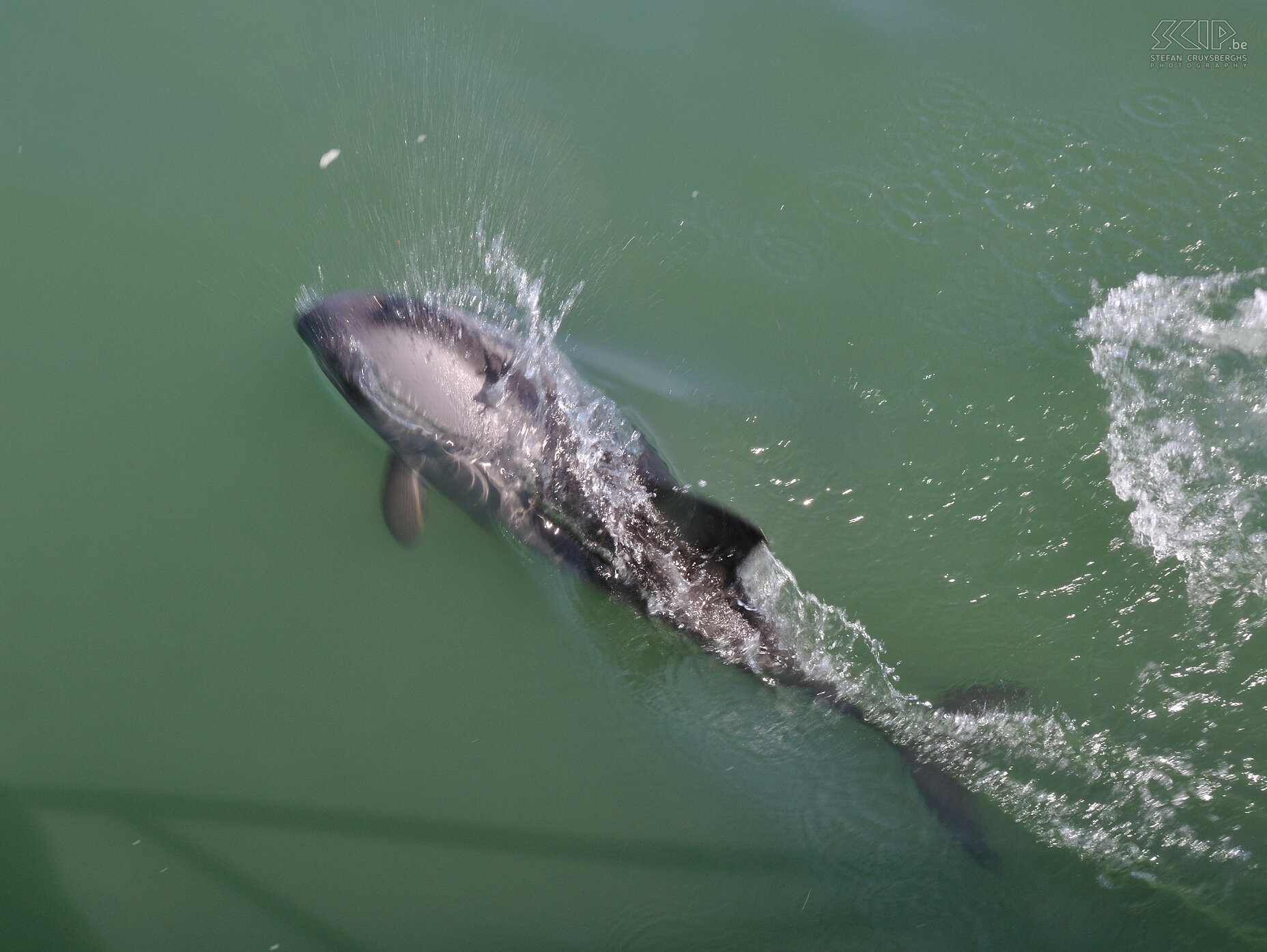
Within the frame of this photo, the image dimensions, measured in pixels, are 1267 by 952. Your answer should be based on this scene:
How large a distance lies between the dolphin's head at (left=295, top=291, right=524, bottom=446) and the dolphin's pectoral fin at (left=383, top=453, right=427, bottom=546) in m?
0.22

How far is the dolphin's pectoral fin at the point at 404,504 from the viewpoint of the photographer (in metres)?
4.30

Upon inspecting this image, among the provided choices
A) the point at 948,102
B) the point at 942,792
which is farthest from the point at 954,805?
the point at 948,102

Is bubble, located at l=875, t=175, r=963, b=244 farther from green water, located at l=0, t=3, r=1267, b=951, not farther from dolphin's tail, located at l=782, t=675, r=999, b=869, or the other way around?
dolphin's tail, located at l=782, t=675, r=999, b=869

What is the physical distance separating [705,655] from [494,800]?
3.77ft

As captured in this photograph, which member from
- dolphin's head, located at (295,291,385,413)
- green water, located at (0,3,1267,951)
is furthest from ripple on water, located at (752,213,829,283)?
dolphin's head, located at (295,291,385,413)

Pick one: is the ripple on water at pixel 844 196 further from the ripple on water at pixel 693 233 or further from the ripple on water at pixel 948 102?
the ripple on water at pixel 948 102

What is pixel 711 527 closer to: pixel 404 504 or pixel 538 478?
pixel 538 478

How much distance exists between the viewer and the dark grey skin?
12.8 feet

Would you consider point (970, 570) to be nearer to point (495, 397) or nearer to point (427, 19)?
point (495, 397)

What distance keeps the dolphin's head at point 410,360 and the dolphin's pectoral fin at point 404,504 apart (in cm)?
22

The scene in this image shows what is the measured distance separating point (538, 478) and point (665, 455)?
25.8 inches

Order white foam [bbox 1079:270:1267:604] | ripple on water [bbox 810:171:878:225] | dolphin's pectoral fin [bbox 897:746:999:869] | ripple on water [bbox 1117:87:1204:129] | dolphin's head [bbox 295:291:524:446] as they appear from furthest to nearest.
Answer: ripple on water [bbox 1117:87:1204:129] < ripple on water [bbox 810:171:878:225] < dolphin's head [bbox 295:291:524:446] < white foam [bbox 1079:270:1267:604] < dolphin's pectoral fin [bbox 897:746:999:869]

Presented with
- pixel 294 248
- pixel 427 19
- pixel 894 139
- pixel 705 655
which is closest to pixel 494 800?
pixel 705 655

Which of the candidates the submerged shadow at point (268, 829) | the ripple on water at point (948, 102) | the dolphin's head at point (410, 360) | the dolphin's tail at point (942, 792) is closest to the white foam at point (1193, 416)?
the dolphin's tail at point (942, 792)
